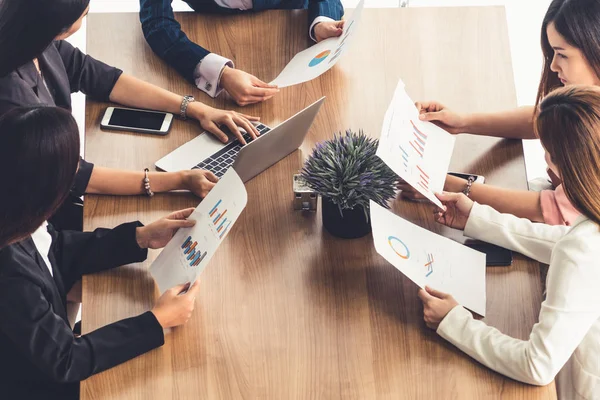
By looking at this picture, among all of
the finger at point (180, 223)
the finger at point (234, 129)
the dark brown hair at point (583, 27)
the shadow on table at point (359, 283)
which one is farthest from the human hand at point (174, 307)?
the dark brown hair at point (583, 27)

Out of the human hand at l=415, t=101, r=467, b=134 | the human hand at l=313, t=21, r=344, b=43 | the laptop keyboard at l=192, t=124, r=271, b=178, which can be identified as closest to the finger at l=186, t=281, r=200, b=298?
the laptop keyboard at l=192, t=124, r=271, b=178

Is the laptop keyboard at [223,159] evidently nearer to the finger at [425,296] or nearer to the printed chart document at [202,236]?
the printed chart document at [202,236]

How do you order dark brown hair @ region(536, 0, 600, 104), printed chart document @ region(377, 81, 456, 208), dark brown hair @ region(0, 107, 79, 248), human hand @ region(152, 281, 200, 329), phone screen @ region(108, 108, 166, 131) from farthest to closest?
phone screen @ region(108, 108, 166, 131) < dark brown hair @ region(536, 0, 600, 104) < printed chart document @ region(377, 81, 456, 208) < human hand @ region(152, 281, 200, 329) < dark brown hair @ region(0, 107, 79, 248)

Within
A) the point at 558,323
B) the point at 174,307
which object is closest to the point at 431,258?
the point at 558,323

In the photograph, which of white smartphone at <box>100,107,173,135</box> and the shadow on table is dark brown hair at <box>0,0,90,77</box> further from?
the shadow on table

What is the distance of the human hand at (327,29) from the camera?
6.98 ft

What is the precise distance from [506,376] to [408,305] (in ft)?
0.76

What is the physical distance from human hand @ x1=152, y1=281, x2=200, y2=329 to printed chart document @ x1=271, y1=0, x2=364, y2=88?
66 cm

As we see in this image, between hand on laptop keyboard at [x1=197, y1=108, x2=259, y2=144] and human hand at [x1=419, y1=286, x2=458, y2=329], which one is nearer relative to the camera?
human hand at [x1=419, y1=286, x2=458, y2=329]

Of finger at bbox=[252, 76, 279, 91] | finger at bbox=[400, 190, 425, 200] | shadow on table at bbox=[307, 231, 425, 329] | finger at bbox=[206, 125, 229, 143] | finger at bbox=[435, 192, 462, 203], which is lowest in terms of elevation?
shadow on table at bbox=[307, 231, 425, 329]

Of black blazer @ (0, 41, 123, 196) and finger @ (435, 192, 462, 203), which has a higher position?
black blazer @ (0, 41, 123, 196)

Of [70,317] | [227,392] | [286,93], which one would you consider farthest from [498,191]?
[70,317]

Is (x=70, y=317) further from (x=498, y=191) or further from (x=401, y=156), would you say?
(x=498, y=191)

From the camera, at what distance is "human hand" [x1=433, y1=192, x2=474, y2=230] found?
1750mm
